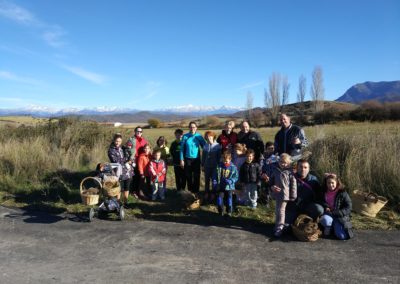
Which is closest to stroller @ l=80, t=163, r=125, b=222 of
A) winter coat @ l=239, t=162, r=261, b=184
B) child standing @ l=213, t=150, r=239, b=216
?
child standing @ l=213, t=150, r=239, b=216

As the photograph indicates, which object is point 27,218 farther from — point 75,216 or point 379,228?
point 379,228

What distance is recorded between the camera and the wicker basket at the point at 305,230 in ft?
18.2

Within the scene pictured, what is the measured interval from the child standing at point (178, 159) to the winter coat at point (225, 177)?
1.55 meters

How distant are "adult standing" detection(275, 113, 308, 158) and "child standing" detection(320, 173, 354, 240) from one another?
1207 mm

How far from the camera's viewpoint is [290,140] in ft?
24.2

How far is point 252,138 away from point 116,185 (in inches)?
121

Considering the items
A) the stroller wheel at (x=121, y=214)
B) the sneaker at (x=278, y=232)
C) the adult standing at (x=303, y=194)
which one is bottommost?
the sneaker at (x=278, y=232)

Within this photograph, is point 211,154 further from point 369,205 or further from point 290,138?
point 369,205

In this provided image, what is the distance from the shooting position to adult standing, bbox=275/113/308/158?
23.8 feet

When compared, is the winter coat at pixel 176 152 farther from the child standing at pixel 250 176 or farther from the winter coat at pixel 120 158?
the child standing at pixel 250 176

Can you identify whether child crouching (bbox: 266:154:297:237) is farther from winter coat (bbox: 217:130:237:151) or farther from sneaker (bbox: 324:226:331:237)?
winter coat (bbox: 217:130:237:151)

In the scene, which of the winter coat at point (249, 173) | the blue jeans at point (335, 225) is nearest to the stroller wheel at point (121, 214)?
the winter coat at point (249, 173)

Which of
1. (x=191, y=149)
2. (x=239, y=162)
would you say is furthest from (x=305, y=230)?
(x=191, y=149)

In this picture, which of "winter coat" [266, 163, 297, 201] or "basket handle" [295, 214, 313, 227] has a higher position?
"winter coat" [266, 163, 297, 201]
